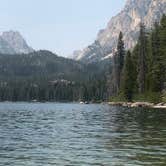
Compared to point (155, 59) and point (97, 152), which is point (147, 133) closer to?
point (97, 152)

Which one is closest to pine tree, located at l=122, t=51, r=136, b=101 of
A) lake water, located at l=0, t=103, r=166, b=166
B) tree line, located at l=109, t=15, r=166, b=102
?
tree line, located at l=109, t=15, r=166, b=102

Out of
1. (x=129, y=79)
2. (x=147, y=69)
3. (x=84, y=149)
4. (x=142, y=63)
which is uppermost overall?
(x=142, y=63)

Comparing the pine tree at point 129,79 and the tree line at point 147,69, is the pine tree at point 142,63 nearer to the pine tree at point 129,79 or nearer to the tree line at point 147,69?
the tree line at point 147,69

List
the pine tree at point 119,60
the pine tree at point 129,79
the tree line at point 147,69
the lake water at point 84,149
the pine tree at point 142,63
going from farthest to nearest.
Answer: the pine tree at point 119,60 → the pine tree at point 129,79 → the pine tree at point 142,63 → the tree line at point 147,69 → the lake water at point 84,149

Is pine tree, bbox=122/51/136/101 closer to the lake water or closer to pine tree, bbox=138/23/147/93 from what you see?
pine tree, bbox=138/23/147/93

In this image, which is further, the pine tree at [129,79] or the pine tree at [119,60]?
the pine tree at [119,60]

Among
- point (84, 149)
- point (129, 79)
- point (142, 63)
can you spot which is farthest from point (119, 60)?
point (84, 149)

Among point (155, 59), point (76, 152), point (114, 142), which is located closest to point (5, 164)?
point (76, 152)

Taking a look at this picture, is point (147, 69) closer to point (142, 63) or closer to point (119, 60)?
point (142, 63)

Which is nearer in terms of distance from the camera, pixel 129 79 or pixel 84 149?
pixel 84 149

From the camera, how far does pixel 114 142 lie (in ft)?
104

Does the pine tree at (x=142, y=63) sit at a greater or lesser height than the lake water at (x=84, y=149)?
greater

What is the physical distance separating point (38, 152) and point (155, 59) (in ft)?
308

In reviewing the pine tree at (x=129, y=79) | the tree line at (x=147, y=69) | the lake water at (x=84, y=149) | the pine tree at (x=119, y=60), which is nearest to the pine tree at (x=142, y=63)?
the tree line at (x=147, y=69)
